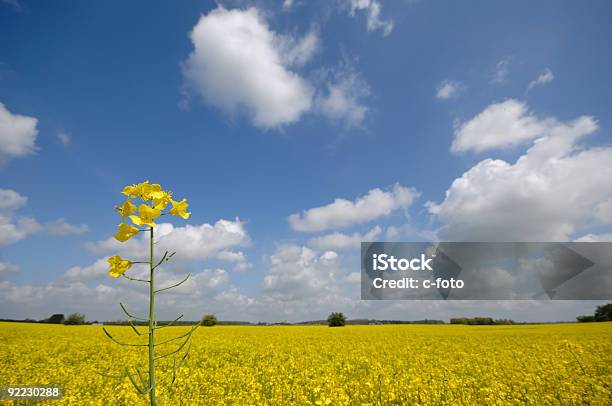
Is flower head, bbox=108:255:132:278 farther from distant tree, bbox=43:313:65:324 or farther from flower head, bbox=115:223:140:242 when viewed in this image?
distant tree, bbox=43:313:65:324

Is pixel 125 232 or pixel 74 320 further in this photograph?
pixel 74 320

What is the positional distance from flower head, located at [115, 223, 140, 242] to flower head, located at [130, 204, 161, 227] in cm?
9

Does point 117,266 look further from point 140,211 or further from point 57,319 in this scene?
point 57,319

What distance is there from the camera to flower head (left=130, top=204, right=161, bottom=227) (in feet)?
5.57

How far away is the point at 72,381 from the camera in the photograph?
970 cm

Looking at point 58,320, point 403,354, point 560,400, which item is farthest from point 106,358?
point 58,320

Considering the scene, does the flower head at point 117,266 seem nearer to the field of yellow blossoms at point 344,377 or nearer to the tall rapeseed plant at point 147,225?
the tall rapeseed plant at point 147,225

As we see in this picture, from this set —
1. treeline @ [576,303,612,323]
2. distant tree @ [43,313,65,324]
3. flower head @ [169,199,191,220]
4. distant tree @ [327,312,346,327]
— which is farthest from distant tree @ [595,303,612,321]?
distant tree @ [43,313,65,324]

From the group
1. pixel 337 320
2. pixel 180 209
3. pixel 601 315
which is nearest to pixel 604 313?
→ pixel 601 315

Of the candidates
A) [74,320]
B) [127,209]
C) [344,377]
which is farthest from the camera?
[74,320]

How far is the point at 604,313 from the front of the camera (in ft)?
168

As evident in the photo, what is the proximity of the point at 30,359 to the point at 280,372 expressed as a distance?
10540 millimetres

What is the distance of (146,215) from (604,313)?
67386mm

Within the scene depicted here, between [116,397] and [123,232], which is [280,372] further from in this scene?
[123,232]
